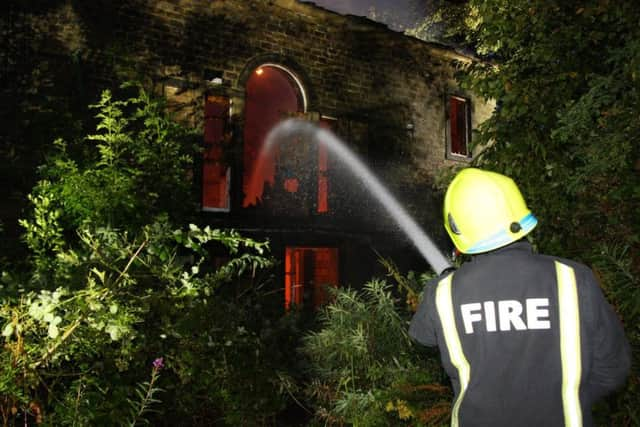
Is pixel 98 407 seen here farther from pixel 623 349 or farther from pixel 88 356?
pixel 623 349

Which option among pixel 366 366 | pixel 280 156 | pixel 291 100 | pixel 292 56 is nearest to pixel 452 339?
pixel 366 366

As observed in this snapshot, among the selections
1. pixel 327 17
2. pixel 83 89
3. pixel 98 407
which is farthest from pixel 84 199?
pixel 327 17

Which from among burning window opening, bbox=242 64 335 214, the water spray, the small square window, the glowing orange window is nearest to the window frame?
the small square window

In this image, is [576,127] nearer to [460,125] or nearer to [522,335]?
[522,335]

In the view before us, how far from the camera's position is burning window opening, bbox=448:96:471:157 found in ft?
48.1

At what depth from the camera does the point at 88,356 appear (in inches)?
152

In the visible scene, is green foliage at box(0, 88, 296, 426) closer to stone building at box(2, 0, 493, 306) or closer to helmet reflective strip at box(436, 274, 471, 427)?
helmet reflective strip at box(436, 274, 471, 427)

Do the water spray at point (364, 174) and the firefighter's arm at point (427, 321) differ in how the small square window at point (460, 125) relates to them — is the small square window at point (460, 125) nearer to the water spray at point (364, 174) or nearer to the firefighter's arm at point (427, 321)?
the water spray at point (364, 174)

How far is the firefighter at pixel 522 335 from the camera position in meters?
2.10

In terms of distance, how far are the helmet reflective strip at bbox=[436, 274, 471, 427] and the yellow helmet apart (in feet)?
0.63

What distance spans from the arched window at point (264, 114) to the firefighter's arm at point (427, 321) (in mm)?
8683

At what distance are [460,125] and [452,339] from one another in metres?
13.3

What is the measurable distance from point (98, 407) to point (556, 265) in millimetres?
2731

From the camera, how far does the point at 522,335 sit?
214 cm
